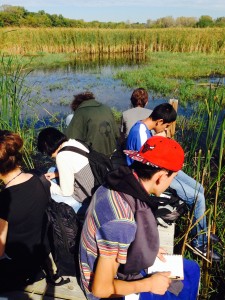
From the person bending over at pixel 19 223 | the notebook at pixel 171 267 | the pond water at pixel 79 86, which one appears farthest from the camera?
the pond water at pixel 79 86

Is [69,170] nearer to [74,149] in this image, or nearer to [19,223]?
[74,149]

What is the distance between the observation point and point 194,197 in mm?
2744

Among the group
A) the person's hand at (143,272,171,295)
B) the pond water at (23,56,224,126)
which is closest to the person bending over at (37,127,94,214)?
the person's hand at (143,272,171,295)

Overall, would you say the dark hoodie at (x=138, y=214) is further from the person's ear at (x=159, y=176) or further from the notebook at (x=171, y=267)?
the notebook at (x=171, y=267)

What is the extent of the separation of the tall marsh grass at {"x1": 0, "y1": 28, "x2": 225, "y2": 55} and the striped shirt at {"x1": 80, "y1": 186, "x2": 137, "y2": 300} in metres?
17.8

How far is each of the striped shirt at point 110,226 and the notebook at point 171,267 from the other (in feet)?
2.04

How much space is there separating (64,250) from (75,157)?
2.78 feet

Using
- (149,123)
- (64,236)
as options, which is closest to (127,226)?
(64,236)

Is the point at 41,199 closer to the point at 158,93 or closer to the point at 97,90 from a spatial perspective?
the point at 158,93

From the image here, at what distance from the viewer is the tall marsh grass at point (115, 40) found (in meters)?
17.8

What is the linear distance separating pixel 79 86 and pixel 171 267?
10.2 m

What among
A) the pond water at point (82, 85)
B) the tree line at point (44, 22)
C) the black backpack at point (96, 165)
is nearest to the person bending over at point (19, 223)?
the black backpack at point (96, 165)

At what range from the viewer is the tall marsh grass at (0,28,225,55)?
17.8 metres

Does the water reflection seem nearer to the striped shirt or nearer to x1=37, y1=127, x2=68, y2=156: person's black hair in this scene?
x1=37, y1=127, x2=68, y2=156: person's black hair
